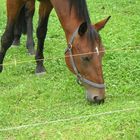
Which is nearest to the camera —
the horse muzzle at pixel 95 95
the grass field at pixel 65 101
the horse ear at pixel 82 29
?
the grass field at pixel 65 101

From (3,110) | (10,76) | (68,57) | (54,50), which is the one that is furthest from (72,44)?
(54,50)

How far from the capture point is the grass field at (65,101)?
12.5ft

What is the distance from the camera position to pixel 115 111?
13.3ft

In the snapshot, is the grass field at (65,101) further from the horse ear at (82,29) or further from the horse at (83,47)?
the horse ear at (82,29)

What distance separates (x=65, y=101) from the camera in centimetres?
452

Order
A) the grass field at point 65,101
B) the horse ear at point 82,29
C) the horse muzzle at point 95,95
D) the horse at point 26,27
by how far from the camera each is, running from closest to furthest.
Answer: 1. the grass field at point 65,101
2. the horse ear at point 82,29
3. the horse muzzle at point 95,95
4. the horse at point 26,27

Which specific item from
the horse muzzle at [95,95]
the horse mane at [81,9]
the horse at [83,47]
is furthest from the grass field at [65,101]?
the horse mane at [81,9]

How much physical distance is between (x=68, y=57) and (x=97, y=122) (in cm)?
73

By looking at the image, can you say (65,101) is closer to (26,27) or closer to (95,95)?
(95,95)

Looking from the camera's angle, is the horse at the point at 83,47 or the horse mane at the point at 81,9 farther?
the horse mane at the point at 81,9

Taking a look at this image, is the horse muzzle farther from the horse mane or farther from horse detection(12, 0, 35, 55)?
horse detection(12, 0, 35, 55)

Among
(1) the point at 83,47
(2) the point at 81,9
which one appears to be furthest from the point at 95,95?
(2) the point at 81,9

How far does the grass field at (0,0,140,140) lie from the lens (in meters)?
3.81

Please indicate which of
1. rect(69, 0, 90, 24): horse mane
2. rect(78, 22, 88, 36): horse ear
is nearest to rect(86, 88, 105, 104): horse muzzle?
rect(78, 22, 88, 36): horse ear
